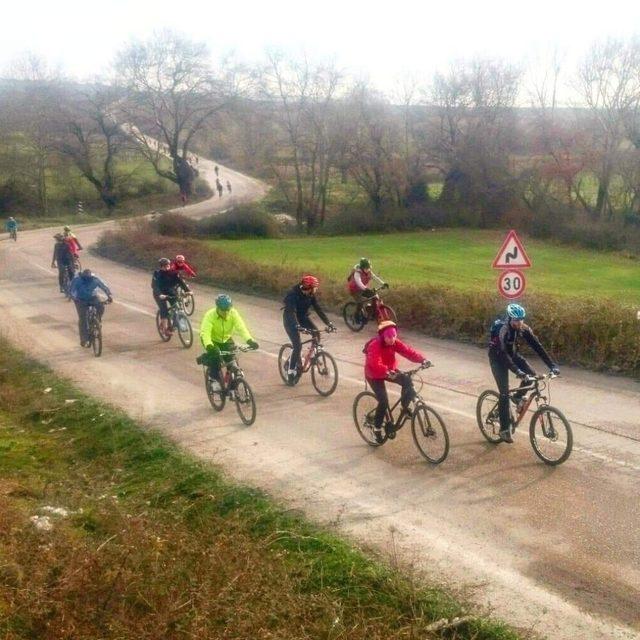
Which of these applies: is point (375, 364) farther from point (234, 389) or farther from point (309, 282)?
point (309, 282)

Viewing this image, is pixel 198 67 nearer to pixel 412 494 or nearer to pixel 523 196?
pixel 523 196

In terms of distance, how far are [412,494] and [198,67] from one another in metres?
64.4

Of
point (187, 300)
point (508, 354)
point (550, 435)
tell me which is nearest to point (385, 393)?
point (508, 354)

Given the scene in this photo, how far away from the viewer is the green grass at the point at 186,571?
575 centimetres

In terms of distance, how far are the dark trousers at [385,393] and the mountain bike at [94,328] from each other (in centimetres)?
872

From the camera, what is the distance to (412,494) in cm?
873

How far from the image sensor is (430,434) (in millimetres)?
9648

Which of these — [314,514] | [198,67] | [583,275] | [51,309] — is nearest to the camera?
[314,514]

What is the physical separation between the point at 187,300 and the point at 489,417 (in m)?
12.6

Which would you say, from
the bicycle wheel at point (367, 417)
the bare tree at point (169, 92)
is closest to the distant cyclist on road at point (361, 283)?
the bicycle wheel at point (367, 417)

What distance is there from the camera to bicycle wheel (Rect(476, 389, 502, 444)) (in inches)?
400

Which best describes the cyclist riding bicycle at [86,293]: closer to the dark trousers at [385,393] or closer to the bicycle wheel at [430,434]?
the dark trousers at [385,393]

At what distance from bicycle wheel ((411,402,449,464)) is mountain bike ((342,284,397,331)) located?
923 cm

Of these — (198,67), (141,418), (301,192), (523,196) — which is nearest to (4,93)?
(198,67)
